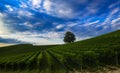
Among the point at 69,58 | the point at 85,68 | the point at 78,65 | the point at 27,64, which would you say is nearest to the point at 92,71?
the point at 85,68

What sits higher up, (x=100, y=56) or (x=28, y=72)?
(x=100, y=56)

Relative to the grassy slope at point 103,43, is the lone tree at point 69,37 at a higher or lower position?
higher

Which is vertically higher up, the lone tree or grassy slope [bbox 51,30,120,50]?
the lone tree

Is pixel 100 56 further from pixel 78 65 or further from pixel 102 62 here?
pixel 78 65

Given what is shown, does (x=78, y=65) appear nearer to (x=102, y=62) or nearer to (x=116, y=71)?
(x=102, y=62)

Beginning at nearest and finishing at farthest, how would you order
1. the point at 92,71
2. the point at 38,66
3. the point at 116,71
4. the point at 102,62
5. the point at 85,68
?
the point at 116,71, the point at 92,71, the point at 85,68, the point at 102,62, the point at 38,66

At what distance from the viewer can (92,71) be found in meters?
38.4

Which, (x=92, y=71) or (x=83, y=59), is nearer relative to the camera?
(x=92, y=71)

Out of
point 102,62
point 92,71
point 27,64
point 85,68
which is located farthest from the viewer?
point 27,64

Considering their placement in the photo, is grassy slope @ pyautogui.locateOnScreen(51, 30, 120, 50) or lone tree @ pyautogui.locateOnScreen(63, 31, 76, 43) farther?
lone tree @ pyautogui.locateOnScreen(63, 31, 76, 43)

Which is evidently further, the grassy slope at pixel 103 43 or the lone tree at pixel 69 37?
the lone tree at pixel 69 37

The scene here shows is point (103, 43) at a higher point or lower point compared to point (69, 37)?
lower

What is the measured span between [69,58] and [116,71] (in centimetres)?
1642

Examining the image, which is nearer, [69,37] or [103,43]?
[103,43]
